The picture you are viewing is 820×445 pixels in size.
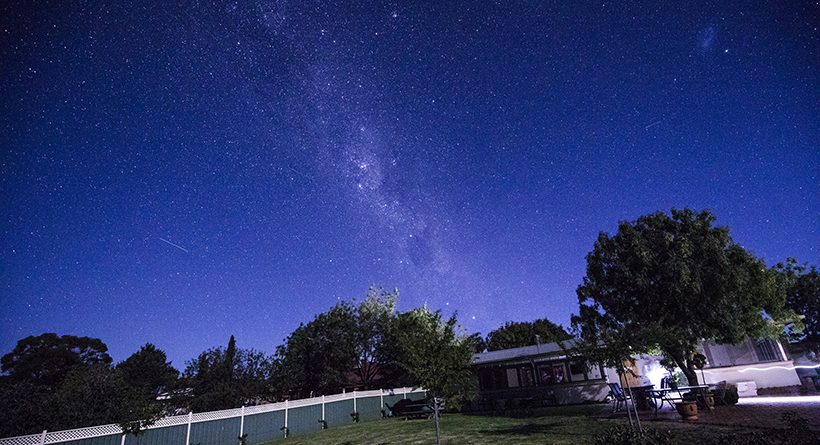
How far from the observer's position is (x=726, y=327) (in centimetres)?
1689

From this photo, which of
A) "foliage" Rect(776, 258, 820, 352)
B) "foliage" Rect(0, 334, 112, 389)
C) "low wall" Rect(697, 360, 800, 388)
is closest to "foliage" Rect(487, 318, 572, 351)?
"foliage" Rect(776, 258, 820, 352)

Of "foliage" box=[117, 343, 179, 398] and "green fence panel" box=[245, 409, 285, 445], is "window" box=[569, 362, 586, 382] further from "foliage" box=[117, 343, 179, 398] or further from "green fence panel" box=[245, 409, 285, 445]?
"foliage" box=[117, 343, 179, 398]

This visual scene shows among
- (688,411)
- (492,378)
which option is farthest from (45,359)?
(688,411)

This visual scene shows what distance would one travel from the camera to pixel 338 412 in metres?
23.7

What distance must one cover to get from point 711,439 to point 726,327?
34.9 ft

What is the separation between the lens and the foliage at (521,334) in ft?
197

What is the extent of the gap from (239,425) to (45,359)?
5360 centimetres

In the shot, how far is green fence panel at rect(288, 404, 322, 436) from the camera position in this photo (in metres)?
20.3

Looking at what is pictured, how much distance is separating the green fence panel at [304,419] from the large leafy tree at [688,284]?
15822 mm

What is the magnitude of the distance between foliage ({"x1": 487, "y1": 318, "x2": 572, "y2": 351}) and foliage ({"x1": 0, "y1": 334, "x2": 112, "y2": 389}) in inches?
2310

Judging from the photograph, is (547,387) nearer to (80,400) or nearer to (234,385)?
(80,400)

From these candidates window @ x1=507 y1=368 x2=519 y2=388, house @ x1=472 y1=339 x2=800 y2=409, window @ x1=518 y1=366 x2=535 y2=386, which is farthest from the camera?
window @ x1=507 y1=368 x2=519 y2=388

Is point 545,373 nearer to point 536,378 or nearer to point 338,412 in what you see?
point 536,378

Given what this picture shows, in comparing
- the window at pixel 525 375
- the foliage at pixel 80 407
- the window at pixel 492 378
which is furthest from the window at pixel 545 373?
the foliage at pixel 80 407
